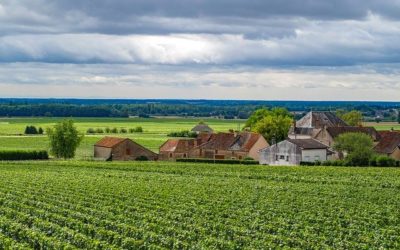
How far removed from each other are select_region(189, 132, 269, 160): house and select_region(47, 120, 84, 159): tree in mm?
17179

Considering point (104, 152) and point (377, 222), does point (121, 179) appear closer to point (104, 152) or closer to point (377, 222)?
point (377, 222)

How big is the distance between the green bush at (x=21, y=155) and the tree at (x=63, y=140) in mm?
4956

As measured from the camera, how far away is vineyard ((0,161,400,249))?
79.3 feet

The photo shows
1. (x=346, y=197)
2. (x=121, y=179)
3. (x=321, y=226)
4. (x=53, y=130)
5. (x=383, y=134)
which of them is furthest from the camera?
(x=53, y=130)

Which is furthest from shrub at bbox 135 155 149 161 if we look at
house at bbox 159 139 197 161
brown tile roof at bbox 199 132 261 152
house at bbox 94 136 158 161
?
brown tile roof at bbox 199 132 261 152

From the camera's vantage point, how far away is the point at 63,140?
309ft

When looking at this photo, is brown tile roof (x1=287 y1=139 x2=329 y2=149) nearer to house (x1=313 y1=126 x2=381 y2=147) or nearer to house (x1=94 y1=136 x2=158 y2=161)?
house (x1=313 y1=126 x2=381 y2=147)

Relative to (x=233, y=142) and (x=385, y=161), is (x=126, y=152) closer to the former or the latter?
(x=233, y=142)

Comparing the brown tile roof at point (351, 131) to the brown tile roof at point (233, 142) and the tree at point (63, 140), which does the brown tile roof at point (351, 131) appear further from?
the tree at point (63, 140)

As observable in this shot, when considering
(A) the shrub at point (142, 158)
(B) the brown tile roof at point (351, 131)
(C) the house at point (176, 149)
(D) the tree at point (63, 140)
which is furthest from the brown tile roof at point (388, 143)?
(D) the tree at point (63, 140)

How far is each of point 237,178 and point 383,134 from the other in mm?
38396

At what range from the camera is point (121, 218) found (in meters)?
29.4

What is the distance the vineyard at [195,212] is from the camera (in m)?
24.2

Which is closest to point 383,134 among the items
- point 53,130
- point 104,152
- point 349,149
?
point 349,149
